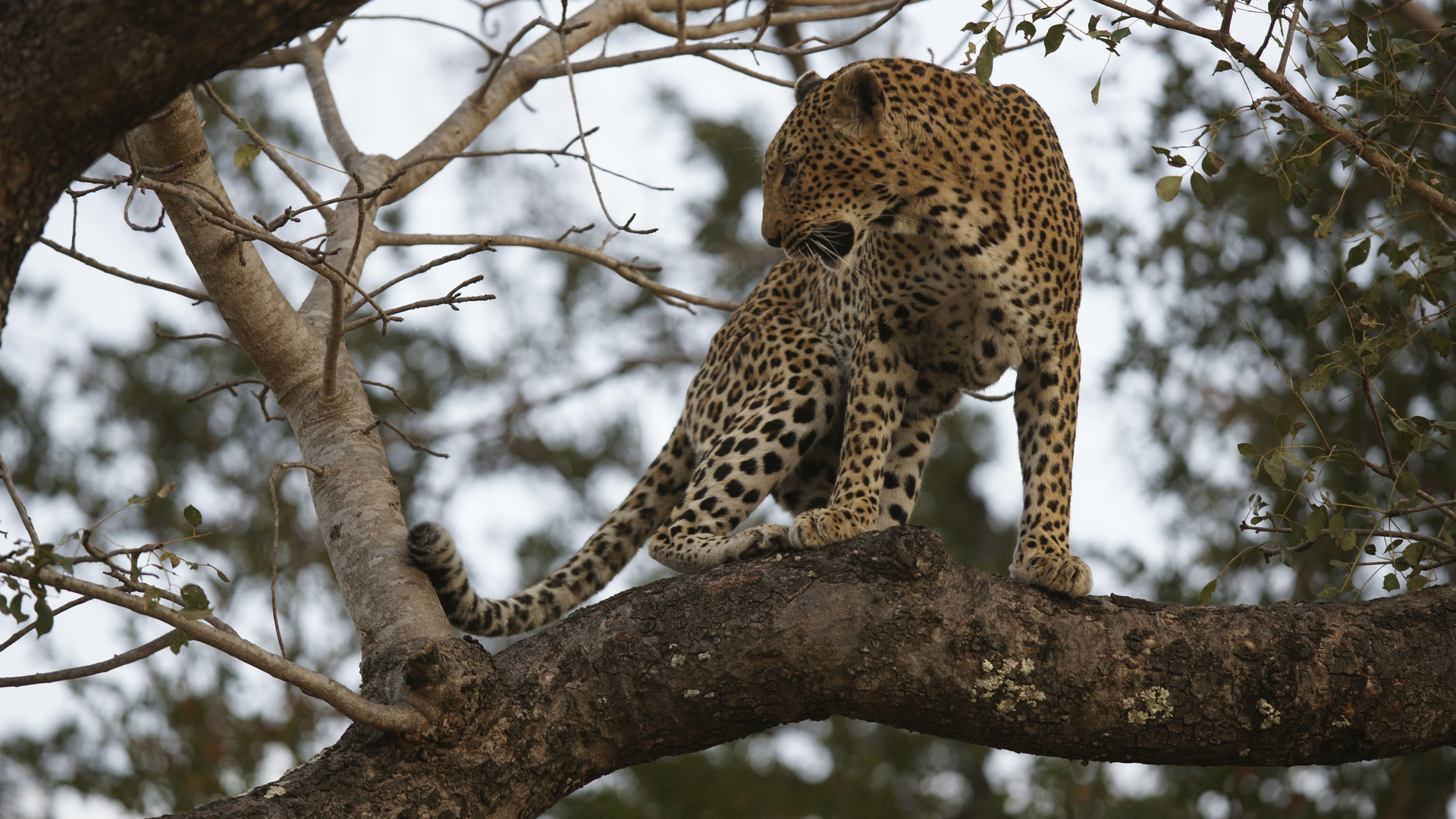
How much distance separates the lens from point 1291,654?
407 cm

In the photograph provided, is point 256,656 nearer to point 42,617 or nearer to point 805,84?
point 42,617

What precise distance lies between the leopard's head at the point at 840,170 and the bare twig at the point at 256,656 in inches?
113

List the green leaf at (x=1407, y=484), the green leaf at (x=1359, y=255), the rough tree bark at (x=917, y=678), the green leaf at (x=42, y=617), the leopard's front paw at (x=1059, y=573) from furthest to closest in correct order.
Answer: the leopard's front paw at (x=1059, y=573)
the green leaf at (x=1359, y=255)
the green leaf at (x=1407, y=484)
the rough tree bark at (x=917, y=678)
the green leaf at (x=42, y=617)

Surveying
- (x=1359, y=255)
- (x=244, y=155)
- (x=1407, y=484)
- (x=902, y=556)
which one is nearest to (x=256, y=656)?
(x=244, y=155)

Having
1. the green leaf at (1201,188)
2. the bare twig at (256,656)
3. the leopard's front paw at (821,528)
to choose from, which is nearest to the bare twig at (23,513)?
the bare twig at (256,656)

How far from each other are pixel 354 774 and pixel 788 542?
7.08ft

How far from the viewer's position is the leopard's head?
221 inches

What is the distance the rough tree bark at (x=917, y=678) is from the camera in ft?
12.9

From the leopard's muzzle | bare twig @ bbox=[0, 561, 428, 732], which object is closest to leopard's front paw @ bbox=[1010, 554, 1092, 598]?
the leopard's muzzle

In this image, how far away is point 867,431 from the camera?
18.5 feet

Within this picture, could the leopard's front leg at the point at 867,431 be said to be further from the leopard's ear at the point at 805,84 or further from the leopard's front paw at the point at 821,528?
the leopard's ear at the point at 805,84

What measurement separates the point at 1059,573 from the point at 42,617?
333cm

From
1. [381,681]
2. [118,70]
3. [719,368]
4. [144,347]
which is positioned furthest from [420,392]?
[118,70]

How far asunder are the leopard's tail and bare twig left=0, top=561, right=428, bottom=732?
2.73 feet
